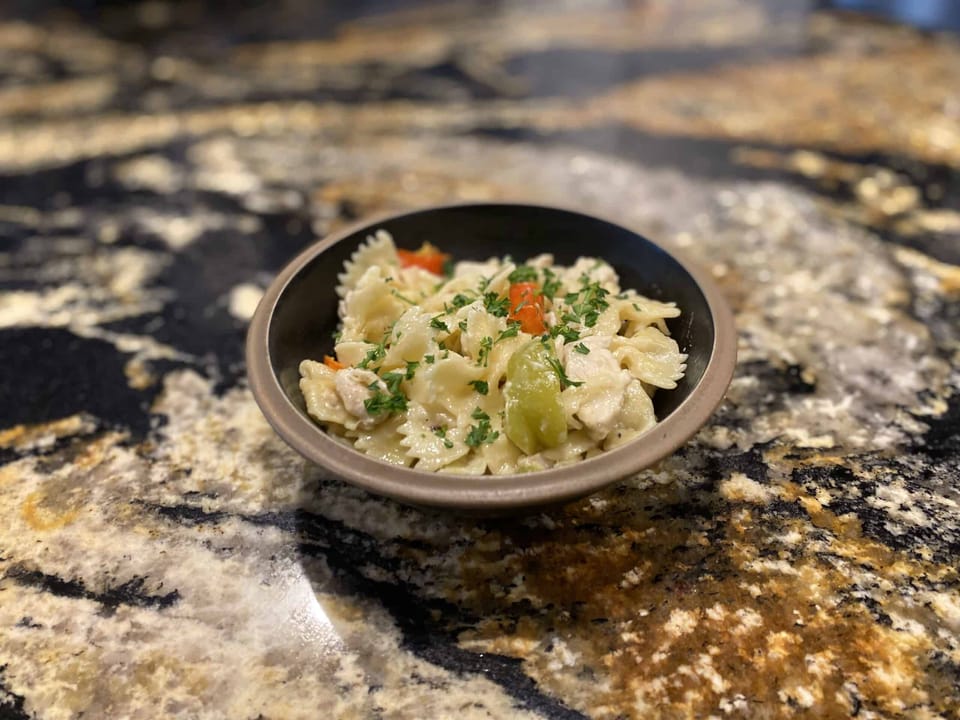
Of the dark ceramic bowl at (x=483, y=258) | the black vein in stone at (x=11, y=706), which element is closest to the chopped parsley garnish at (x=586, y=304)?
the dark ceramic bowl at (x=483, y=258)

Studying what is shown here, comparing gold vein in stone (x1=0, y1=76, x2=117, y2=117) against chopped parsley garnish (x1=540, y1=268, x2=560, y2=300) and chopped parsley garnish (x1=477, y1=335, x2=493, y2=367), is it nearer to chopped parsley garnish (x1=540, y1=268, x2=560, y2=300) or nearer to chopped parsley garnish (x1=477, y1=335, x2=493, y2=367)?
chopped parsley garnish (x1=540, y1=268, x2=560, y2=300)

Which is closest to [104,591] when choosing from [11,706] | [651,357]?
[11,706]

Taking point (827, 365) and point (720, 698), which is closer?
point (720, 698)

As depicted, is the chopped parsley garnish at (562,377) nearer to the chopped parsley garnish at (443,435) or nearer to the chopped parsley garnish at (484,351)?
the chopped parsley garnish at (484,351)

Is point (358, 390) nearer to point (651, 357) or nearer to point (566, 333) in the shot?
point (566, 333)

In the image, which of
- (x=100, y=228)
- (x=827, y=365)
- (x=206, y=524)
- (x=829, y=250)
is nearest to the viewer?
(x=206, y=524)

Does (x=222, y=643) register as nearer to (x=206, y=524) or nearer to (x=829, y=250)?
(x=206, y=524)

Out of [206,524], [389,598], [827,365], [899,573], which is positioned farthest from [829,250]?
[206,524]
